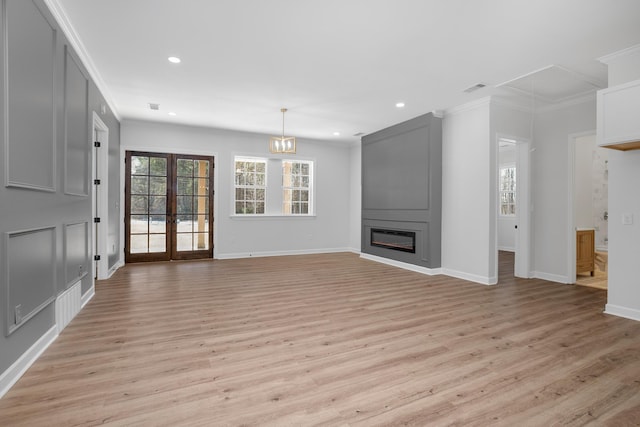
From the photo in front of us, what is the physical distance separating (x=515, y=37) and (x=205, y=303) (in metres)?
4.40

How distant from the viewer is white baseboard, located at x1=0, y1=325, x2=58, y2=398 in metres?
1.94

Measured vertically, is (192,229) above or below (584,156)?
below

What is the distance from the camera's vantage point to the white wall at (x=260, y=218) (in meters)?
6.60

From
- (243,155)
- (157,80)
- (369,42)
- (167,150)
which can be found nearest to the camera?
(369,42)

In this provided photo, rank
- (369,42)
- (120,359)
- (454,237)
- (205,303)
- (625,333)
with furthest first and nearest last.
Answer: (454,237) < (205,303) < (369,42) < (625,333) < (120,359)

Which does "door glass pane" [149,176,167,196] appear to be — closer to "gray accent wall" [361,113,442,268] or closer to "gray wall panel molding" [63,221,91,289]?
"gray wall panel molding" [63,221,91,289]

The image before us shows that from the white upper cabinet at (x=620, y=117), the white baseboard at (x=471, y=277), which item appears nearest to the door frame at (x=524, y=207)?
the white baseboard at (x=471, y=277)

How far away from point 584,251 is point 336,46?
5.17 metres

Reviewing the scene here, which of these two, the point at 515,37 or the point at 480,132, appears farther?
the point at 480,132

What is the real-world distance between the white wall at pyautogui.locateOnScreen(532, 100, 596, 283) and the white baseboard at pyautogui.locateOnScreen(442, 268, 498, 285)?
1.07 metres

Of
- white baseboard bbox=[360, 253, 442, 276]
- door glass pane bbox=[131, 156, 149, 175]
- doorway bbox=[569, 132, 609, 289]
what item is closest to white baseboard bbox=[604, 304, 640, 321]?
doorway bbox=[569, 132, 609, 289]

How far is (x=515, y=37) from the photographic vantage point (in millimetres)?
3102

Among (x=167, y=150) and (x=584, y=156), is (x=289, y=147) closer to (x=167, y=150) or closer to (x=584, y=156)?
(x=167, y=150)

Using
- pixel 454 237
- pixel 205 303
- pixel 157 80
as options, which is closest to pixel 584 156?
pixel 454 237
